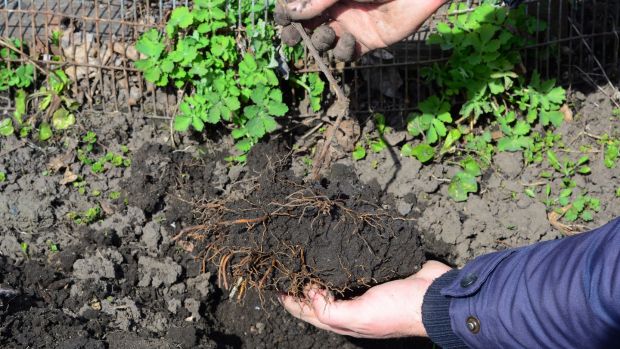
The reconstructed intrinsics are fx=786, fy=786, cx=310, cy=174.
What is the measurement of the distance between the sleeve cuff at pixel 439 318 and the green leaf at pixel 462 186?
95 cm

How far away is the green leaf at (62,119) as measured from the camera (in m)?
3.73

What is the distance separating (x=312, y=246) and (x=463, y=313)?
0.76 meters

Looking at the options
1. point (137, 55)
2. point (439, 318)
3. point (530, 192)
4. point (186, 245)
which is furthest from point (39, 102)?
point (530, 192)

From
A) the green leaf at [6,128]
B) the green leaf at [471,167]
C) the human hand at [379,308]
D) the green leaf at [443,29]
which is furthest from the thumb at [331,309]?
the green leaf at [6,128]

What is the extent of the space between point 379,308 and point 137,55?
1.75 m

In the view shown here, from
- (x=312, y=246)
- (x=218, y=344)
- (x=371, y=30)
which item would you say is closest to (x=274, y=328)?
(x=218, y=344)

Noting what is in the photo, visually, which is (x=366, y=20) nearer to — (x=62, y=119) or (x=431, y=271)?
(x=431, y=271)

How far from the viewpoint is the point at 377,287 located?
306 centimetres

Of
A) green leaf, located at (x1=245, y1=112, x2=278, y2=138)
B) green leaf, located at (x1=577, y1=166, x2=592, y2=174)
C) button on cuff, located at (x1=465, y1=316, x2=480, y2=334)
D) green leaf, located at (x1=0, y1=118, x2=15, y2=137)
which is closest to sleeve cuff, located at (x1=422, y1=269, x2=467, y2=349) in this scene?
button on cuff, located at (x1=465, y1=316, x2=480, y2=334)

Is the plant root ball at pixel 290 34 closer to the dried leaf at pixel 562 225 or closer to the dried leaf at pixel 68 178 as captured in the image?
the dried leaf at pixel 68 178

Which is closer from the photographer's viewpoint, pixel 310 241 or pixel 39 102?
pixel 310 241

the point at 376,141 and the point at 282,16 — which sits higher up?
the point at 282,16

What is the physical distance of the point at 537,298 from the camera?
7.22ft

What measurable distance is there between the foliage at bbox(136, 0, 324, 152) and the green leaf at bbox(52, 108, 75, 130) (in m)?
0.47
